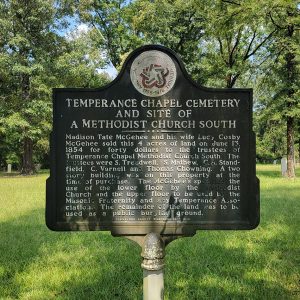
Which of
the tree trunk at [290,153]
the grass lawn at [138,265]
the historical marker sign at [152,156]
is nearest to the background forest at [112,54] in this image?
the tree trunk at [290,153]

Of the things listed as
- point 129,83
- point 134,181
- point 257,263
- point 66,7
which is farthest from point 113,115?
point 66,7

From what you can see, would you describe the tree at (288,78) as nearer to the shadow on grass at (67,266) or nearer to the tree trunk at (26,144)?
the tree trunk at (26,144)

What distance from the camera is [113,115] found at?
4152mm

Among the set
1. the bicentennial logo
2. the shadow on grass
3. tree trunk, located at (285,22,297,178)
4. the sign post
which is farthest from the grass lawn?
tree trunk, located at (285,22,297,178)

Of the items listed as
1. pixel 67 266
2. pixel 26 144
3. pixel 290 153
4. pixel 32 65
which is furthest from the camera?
pixel 26 144

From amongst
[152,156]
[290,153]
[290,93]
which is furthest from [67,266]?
[290,93]

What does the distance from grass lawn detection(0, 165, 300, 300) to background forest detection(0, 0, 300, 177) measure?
18279 millimetres

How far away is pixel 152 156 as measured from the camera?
413cm

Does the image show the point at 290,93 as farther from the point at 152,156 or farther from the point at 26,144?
the point at 152,156

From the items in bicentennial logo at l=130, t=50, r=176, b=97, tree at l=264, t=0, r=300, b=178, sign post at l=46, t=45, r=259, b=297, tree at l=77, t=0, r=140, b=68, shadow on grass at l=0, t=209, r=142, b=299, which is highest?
tree at l=77, t=0, r=140, b=68

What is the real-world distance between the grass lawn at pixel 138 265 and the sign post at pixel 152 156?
158 cm

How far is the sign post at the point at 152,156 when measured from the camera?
161 inches

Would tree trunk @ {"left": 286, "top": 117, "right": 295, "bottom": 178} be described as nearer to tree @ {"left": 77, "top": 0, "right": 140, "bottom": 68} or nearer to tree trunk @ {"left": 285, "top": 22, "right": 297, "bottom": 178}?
tree trunk @ {"left": 285, "top": 22, "right": 297, "bottom": 178}

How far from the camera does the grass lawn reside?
540 cm
